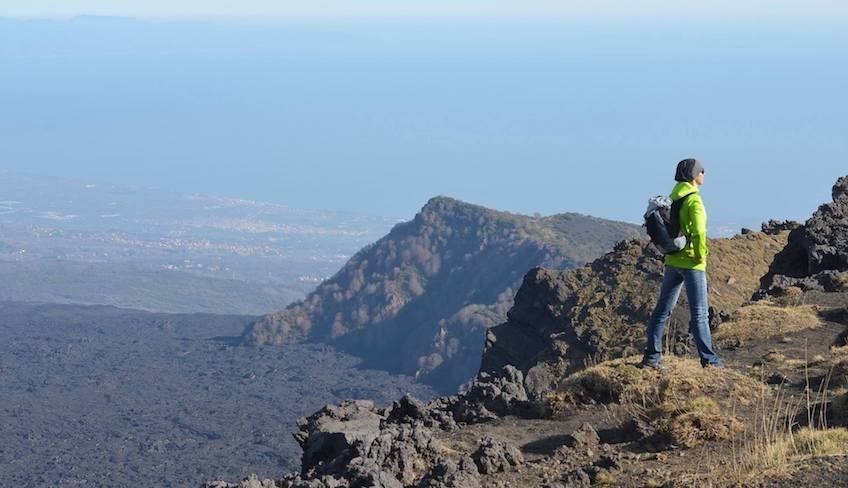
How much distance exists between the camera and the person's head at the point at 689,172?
14.0 meters

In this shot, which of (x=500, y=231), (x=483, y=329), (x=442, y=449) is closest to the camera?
(x=442, y=449)

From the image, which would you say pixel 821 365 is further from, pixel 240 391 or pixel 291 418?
pixel 240 391

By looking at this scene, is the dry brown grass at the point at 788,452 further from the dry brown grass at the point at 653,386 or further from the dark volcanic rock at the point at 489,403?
the dark volcanic rock at the point at 489,403

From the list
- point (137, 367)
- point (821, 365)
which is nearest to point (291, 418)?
point (137, 367)

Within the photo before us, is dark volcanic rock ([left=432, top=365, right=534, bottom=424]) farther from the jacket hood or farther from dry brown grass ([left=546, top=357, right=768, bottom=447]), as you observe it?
the jacket hood

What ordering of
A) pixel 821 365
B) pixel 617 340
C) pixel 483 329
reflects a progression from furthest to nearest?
pixel 483 329 → pixel 617 340 → pixel 821 365

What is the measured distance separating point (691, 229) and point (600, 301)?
919 inches

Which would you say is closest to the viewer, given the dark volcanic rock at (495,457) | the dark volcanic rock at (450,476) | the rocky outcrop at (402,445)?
the dark volcanic rock at (450,476)

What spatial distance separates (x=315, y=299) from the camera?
11781 cm

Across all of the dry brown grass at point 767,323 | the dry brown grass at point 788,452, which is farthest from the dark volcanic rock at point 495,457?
the dry brown grass at point 767,323

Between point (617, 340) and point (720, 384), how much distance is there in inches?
772

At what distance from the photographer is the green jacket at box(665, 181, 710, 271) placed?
1387cm

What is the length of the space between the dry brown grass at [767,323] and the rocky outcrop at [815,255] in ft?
9.13

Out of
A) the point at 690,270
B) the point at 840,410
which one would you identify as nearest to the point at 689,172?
the point at 690,270
